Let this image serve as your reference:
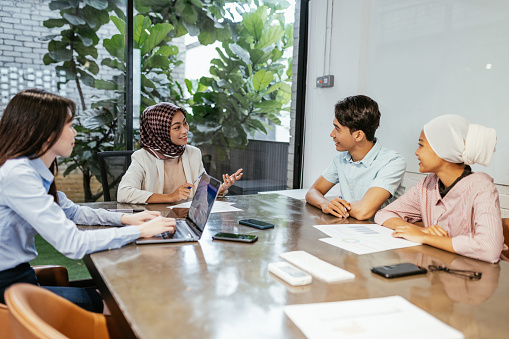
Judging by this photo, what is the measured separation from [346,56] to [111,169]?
2.17 meters

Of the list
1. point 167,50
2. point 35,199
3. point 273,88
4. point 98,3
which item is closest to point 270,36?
point 273,88

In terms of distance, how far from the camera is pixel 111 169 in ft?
9.04

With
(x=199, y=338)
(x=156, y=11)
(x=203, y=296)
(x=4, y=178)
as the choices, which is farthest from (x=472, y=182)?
(x=156, y=11)

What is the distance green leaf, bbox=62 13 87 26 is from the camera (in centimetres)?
329

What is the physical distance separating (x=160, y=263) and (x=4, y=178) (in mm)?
566

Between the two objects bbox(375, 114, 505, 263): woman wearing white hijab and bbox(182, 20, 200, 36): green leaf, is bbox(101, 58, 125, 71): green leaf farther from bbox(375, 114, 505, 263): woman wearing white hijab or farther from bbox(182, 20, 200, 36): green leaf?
bbox(375, 114, 505, 263): woman wearing white hijab

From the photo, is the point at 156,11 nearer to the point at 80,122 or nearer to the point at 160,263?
the point at 80,122

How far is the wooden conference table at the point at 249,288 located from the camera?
0.92 metres

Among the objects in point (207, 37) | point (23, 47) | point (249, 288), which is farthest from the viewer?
point (207, 37)

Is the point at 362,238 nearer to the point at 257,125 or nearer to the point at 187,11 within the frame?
the point at 257,125

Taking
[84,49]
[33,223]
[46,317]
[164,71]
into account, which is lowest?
[46,317]

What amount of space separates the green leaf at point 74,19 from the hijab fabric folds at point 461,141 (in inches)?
111

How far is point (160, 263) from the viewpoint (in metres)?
1.31

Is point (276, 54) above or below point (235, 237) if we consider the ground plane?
above
